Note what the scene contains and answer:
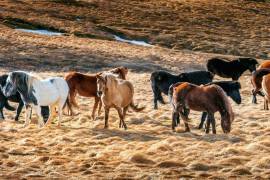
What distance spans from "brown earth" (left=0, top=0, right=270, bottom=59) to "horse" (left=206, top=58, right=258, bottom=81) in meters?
→ 14.4

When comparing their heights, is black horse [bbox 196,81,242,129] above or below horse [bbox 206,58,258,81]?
above

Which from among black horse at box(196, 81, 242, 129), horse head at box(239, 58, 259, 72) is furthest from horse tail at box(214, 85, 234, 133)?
horse head at box(239, 58, 259, 72)

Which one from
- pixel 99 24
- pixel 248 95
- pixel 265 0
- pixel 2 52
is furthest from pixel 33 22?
pixel 265 0

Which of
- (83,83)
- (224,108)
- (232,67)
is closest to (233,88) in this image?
(224,108)

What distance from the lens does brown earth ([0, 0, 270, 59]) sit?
46.7 m

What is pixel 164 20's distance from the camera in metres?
56.7

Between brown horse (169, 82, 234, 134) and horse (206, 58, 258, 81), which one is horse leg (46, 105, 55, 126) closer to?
brown horse (169, 82, 234, 134)

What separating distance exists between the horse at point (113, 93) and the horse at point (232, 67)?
1414 cm

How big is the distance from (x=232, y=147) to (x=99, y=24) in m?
40.6

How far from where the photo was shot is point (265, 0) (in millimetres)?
72250

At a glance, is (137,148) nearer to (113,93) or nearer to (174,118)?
(174,118)

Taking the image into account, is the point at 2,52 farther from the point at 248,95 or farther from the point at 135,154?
the point at 135,154

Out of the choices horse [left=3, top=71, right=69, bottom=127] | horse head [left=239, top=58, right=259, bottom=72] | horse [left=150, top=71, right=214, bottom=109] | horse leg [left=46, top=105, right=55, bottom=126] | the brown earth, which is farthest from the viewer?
the brown earth

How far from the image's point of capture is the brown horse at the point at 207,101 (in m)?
13.5
